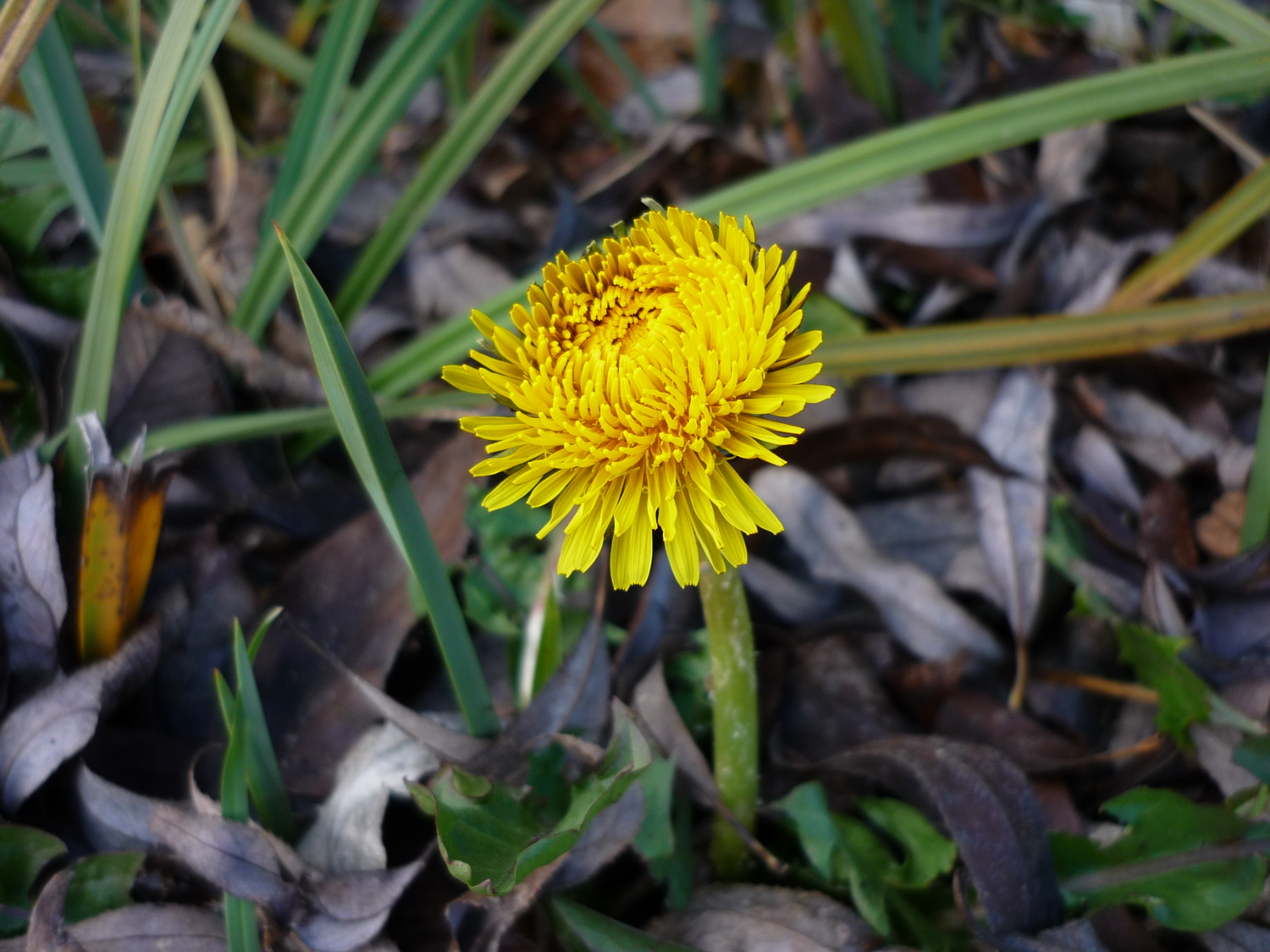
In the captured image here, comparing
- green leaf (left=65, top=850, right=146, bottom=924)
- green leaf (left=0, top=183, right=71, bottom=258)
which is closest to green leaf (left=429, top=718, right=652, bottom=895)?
green leaf (left=65, top=850, right=146, bottom=924)

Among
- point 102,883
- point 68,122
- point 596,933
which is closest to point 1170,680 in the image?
point 596,933

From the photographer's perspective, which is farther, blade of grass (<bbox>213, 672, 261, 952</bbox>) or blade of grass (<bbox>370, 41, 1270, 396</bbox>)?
blade of grass (<bbox>370, 41, 1270, 396</bbox>)

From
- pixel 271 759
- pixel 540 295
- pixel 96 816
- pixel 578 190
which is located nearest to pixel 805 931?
pixel 271 759

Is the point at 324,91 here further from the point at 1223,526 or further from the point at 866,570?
the point at 1223,526

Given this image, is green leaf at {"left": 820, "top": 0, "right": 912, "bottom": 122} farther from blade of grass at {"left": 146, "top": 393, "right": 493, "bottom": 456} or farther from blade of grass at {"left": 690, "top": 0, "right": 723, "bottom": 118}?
blade of grass at {"left": 146, "top": 393, "right": 493, "bottom": 456}

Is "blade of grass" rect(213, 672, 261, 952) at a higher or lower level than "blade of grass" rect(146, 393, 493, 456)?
lower

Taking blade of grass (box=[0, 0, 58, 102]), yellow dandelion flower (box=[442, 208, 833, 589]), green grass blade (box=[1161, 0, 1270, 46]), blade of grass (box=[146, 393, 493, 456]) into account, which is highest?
blade of grass (box=[0, 0, 58, 102])

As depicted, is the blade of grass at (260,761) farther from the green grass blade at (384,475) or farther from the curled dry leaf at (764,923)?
the curled dry leaf at (764,923)
